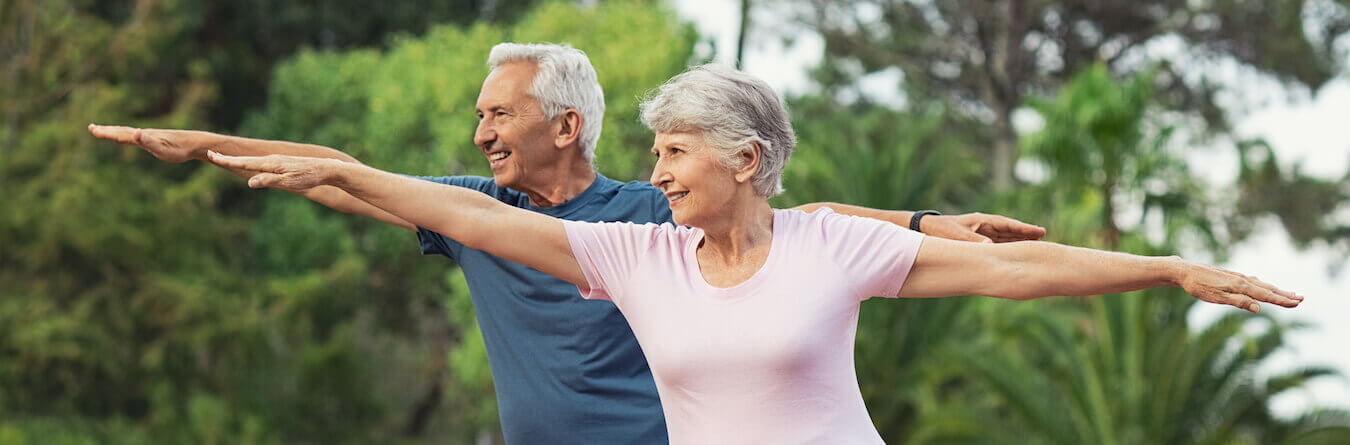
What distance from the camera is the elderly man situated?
330 cm

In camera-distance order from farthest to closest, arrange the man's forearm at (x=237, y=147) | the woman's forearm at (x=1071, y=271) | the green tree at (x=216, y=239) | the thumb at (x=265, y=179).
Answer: the green tree at (x=216, y=239) → the man's forearm at (x=237, y=147) → the thumb at (x=265, y=179) → the woman's forearm at (x=1071, y=271)

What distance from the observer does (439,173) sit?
21.7 m

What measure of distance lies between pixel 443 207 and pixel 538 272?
2.56ft

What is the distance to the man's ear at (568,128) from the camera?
359 cm

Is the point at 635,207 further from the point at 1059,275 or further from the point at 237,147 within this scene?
the point at 1059,275

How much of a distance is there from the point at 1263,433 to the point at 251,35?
1951 centimetres

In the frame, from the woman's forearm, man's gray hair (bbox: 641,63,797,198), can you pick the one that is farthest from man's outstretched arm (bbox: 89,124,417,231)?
the woman's forearm

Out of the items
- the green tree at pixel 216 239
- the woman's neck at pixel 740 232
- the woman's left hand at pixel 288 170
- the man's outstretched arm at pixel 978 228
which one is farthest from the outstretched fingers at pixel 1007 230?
the green tree at pixel 216 239

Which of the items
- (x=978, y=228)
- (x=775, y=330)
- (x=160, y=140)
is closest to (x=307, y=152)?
(x=160, y=140)

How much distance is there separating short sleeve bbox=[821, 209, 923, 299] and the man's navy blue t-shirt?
33.8 inches

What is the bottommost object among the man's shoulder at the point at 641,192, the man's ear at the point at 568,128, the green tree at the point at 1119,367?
the man's shoulder at the point at 641,192

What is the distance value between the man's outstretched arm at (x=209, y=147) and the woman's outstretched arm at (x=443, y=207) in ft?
1.16

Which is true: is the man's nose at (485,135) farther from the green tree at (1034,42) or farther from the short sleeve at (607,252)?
the green tree at (1034,42)

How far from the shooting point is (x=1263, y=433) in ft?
41.4
